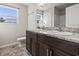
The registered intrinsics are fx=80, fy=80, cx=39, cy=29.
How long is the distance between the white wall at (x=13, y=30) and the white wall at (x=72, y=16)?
2.07ft

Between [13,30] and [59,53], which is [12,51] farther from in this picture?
[59,53]

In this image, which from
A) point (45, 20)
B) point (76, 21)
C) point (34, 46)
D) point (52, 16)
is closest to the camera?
point (76, 21)

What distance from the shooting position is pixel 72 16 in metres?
1.12

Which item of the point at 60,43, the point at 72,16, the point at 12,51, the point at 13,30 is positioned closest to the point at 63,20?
the point at 72,16

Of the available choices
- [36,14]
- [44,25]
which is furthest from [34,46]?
[36,14]

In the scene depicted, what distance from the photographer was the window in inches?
43.9

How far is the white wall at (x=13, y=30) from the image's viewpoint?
3.79 ft

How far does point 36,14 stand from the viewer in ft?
4.27

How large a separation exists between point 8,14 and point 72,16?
A: 92 cm

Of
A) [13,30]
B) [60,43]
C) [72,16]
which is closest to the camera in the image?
[60,43]

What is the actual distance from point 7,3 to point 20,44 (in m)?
0.65

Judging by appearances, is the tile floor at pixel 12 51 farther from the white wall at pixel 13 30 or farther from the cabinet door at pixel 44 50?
the cabinet door at pixel 44 50

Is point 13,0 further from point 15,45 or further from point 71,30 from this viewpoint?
point 71,30

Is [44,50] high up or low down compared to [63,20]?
down
